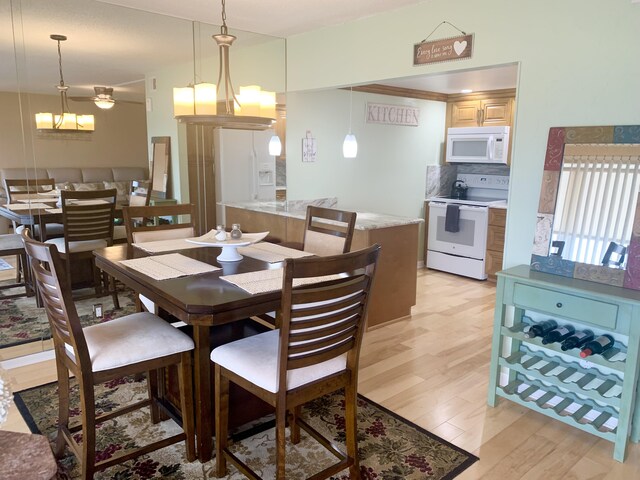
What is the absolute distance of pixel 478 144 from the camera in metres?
5.43

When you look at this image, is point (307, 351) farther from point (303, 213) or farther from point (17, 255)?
point (17, 255)

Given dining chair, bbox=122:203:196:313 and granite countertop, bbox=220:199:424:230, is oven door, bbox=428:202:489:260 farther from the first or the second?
dining chair, bbox=122:203:196:313

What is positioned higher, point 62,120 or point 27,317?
point 62,120

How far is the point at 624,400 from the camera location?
2.15 m

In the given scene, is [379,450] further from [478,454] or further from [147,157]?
[147,157]

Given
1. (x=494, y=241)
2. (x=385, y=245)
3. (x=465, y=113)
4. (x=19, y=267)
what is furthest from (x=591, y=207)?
(x=19, y=267)

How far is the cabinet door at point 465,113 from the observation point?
222 inches

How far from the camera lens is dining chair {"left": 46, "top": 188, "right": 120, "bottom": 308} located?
337 centimetres

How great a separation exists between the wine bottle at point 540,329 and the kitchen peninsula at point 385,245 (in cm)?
133

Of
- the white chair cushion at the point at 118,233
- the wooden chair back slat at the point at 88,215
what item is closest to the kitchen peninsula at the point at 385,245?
the white chair cushion at the point at 118,233

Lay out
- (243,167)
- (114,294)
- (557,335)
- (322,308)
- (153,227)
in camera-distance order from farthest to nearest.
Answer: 1. (243,167)
2. (114,294)
3. (153,227)
4. (557,335)
5. (322,308)

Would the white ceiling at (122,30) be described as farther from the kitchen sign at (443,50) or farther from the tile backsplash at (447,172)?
the tile backsplash at (447,172)

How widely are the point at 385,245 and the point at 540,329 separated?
1.46 meters

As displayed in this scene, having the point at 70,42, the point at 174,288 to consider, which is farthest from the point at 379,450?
the point at 70,42
